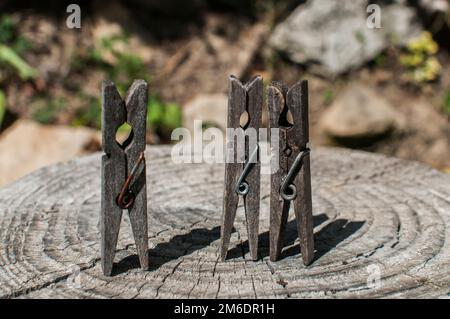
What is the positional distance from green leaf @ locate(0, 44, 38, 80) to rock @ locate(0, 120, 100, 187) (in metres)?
0.92

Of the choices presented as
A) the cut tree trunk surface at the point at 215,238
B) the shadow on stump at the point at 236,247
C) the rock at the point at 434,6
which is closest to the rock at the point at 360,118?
the rock at the point at 434,6

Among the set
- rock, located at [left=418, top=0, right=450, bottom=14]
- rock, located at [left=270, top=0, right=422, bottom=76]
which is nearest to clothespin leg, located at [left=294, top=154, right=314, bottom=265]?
rock, located at [left=270, top=0, right=422, bottom=76]

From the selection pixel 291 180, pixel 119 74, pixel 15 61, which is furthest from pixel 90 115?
pixel 291 180

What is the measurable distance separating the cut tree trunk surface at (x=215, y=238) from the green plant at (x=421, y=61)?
159 inches

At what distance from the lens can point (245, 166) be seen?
265cm

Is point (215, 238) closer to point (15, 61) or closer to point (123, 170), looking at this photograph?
point (123, 170)

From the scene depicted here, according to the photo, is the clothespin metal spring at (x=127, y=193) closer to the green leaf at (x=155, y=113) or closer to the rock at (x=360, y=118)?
the green leaf at (x=155, y=113)

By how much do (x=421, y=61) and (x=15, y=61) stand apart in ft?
15.3

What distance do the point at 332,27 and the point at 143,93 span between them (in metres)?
5.57

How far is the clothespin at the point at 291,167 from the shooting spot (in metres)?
2.55

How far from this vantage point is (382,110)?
7164 mm

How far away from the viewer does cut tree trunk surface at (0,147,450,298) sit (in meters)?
2.48

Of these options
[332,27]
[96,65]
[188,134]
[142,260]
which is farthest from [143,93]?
[332,27]

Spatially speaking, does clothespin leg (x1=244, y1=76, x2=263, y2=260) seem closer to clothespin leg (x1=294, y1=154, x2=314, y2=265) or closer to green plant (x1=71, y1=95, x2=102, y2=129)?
clothespin leg (x1=294, y1=154, x2=314, y2=265)
